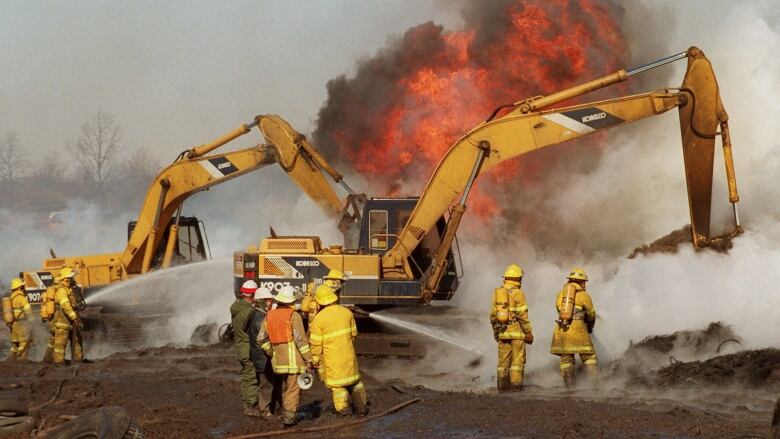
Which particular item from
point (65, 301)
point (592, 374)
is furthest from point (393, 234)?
point (65, 301)

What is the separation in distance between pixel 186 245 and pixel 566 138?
11.2m

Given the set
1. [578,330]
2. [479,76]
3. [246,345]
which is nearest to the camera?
[246,345]

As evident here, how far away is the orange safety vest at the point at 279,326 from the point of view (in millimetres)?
11391

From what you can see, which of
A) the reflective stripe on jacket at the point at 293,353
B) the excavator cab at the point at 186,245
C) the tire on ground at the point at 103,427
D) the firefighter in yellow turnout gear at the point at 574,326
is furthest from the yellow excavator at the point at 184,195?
the tire on ground at the point at 103,427

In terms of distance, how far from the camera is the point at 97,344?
21375mm

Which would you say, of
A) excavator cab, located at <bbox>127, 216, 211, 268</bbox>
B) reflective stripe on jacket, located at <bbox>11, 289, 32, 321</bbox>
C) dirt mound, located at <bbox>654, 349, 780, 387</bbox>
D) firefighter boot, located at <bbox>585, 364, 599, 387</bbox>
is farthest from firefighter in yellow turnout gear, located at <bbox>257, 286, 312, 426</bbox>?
excavator cab, located at <bbox>127, 216, 211, 268</bbox>

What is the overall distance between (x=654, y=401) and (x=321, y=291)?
198 inches

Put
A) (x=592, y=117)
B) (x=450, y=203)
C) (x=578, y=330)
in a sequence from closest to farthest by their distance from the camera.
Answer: (x=578, y=330) → (x=592, y=117) → (x=450, y=203)

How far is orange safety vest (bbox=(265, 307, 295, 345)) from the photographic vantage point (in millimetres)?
11391

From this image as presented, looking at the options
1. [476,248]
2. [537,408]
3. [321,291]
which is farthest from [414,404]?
[476,248]

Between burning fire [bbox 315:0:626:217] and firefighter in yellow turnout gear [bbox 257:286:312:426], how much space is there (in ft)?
49.9

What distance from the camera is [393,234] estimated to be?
17906mm

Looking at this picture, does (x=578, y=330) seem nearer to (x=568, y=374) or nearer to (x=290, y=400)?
(x=568, y=374)

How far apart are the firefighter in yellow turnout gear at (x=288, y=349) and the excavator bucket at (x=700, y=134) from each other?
7.32 m
